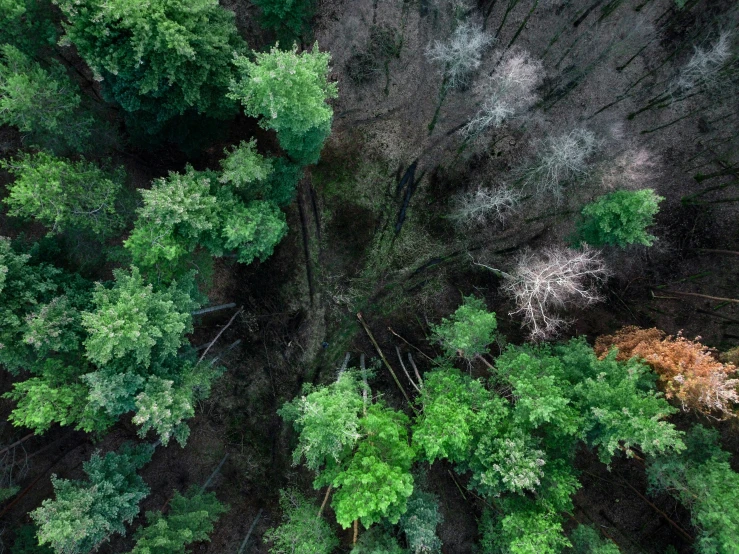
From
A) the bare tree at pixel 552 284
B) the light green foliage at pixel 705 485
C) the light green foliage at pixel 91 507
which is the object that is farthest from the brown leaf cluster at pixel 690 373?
the light green foliage at pixel 91 507

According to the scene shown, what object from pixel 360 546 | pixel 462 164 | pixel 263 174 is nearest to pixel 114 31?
pixel 263 174

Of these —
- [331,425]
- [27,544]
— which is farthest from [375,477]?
[27,544]

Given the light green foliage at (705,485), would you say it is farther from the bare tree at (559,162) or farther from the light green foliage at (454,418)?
the bare tree at (559,162)

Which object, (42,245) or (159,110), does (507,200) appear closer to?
(159,110)

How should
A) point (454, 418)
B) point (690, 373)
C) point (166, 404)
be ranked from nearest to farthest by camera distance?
1. point (690, 373)
2. point (166, 404)
3. point (454, 418)

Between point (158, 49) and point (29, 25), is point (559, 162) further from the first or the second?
point (29, 25)

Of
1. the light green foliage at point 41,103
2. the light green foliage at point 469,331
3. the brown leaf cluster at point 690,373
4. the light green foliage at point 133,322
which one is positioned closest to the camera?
the light green foliage at point 133,322
